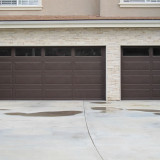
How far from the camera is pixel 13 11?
19172mm

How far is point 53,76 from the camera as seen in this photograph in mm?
17656

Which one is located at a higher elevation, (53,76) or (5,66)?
(5,66)

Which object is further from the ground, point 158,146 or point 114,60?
point 114,60

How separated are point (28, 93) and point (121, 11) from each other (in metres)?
6.24

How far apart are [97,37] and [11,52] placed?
4.17 m

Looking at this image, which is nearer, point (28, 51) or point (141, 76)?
point (141, 76)

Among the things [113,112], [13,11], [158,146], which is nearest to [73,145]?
[158,146]

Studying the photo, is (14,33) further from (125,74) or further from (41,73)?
(125,74)

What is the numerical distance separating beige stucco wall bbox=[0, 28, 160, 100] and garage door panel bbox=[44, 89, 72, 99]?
1.87 metres

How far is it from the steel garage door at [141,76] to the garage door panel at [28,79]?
4.04 metres

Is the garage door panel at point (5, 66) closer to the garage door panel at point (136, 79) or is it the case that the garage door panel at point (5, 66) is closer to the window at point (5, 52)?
the window at point (5, 52)

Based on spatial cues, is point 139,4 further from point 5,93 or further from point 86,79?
point 5,93

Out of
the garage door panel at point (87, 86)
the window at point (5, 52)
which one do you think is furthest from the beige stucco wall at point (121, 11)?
the window at point (5, 52)

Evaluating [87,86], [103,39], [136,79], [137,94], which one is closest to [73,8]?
[103,39]
